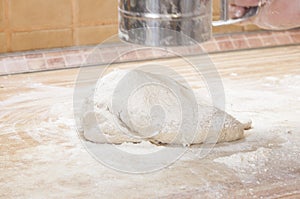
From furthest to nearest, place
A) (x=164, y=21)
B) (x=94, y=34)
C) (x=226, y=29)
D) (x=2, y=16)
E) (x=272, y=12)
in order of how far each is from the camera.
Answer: (x=226, y=29) < (x=94, y=34) < (x=2, y=16) < (x=272, y=12) < (x=164, y=21)

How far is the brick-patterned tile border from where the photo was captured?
4.50 ft

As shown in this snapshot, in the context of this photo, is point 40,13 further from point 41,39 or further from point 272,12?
point 272,12

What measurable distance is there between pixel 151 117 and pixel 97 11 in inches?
22.1

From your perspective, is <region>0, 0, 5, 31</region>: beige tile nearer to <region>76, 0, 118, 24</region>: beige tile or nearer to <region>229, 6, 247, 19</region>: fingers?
<region>76, 0, 118, 24</region>: beige tile

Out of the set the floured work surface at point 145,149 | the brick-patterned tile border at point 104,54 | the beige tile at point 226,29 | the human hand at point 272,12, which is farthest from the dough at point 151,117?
the beige tile at point 226,29

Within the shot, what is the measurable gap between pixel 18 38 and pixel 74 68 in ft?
0.46

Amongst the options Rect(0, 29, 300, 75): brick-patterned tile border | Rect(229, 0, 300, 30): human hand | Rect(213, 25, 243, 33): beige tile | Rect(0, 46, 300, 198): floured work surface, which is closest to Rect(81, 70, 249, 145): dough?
Rect(0, 46, 300, 198): floured work surface

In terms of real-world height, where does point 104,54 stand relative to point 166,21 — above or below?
below

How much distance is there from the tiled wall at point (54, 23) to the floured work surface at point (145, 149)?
128 mm

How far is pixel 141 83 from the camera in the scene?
1.02 meters

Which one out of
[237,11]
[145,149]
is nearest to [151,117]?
[145,149]

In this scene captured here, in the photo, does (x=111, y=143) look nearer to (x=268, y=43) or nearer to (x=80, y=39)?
(x=80, y=39)

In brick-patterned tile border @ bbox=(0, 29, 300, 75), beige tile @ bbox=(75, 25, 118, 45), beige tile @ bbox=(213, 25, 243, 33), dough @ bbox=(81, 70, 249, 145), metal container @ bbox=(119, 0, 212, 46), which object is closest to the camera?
metal container @ bbox=(119, 0, 212, 46)

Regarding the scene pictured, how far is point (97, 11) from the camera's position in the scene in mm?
1482
